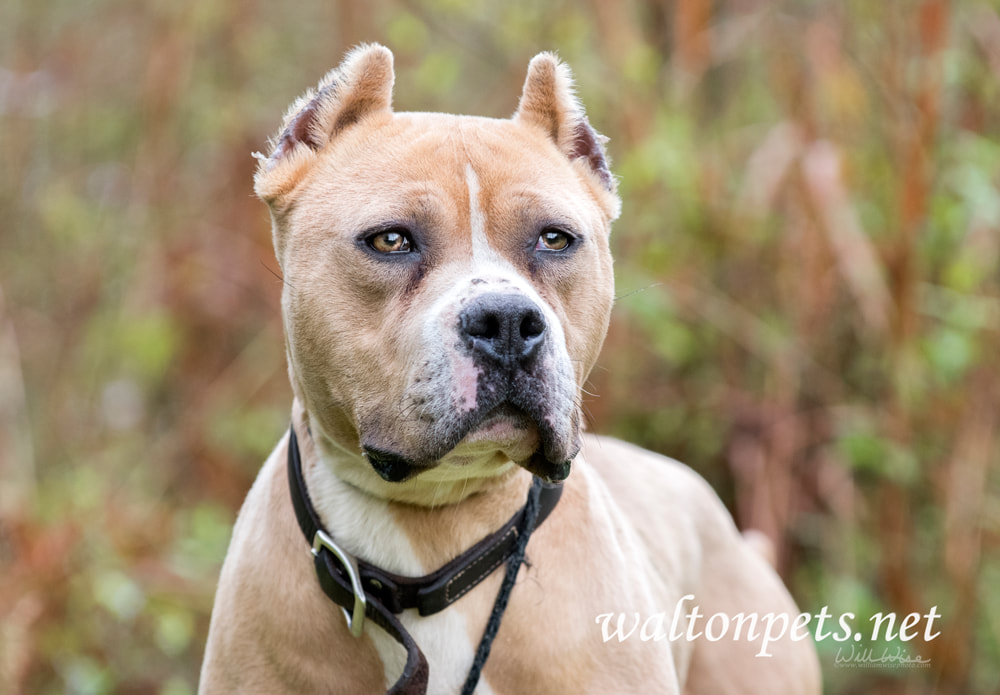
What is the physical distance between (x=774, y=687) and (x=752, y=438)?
238cm

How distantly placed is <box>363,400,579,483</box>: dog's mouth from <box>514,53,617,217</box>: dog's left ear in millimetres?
970

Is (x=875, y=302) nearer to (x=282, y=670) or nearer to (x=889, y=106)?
(x=889, y=106)

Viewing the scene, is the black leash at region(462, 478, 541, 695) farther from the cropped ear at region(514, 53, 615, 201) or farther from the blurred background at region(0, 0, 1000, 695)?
the blurred background at region(0, 0, 1000, 695)

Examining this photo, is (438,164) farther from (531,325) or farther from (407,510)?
(407,510)

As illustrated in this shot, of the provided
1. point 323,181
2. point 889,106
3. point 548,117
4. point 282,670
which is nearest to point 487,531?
point 282,670

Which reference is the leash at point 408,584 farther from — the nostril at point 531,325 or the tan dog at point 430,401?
the nostril at point 531,325

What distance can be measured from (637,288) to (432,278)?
11.4ft

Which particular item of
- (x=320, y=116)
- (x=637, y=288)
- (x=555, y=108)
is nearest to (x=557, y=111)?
(x=555, y=108)

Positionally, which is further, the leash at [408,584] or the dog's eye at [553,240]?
the dog's eye at [553,240]

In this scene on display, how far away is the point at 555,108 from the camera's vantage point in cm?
315

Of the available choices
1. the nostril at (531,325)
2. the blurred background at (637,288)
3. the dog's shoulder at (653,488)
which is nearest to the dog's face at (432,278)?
the nostril at (531,325)

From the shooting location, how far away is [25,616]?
15.4ft

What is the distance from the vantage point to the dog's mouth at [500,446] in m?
2.49

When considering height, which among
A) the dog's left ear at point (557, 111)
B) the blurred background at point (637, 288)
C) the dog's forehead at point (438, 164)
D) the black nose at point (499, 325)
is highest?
the dog's left ear at point (557, 111)
